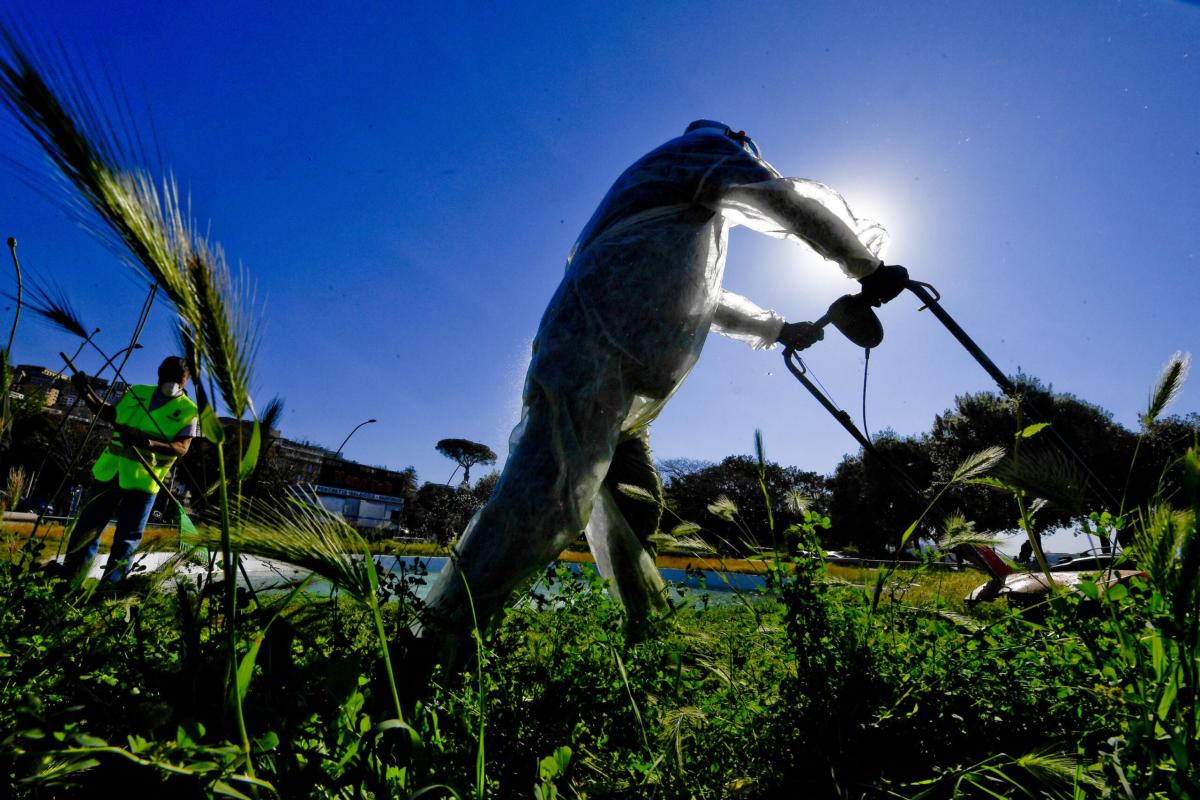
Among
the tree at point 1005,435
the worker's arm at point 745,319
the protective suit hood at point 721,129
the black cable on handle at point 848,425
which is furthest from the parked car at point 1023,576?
the tree at point 1005,435

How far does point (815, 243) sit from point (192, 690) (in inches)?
80.5

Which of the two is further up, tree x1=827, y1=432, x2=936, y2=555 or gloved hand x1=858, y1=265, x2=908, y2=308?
tree x1=827, y1=432, x2=936, y2=555

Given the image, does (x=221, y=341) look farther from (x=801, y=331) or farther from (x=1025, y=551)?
(x=801, y=331)

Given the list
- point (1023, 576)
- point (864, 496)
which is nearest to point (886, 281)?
point (1023, 576)

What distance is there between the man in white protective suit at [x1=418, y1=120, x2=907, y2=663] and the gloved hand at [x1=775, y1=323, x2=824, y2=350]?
0.71 metres

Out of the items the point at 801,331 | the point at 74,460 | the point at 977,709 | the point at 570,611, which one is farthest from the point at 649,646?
the point at 801,331

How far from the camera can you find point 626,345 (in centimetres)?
182

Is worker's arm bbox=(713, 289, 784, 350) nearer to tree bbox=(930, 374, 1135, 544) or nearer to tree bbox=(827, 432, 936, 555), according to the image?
tree bbox=(930, 374, 1135, 544)

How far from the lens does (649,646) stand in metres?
1.31

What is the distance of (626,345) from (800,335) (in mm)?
1473

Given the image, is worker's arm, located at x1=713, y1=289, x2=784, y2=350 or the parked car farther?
worker's arm, located at x1=713, y1=289, x2=784, y2=350

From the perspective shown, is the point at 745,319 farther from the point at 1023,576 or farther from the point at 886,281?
the point at 1023,576

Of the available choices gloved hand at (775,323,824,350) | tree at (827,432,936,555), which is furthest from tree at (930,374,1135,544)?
gloved hand at (775,323,824,350)

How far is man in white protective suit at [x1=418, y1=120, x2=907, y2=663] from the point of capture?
156cm
